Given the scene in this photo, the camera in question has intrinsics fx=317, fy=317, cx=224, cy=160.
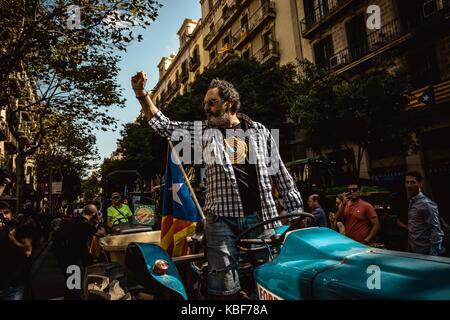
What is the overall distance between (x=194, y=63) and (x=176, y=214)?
32.6m

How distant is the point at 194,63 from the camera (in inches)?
1340

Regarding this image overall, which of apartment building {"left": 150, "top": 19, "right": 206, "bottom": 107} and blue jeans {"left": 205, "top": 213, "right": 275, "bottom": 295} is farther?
apartment building {"left": 150, "top": 19, "right": 206, "bottom": 107}

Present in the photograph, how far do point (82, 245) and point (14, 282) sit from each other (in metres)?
1.84

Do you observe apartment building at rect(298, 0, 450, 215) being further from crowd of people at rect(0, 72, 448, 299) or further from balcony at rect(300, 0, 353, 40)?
crowd of people at rect(0, 72, 448, 299)

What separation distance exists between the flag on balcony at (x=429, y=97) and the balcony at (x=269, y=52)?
10.1 m

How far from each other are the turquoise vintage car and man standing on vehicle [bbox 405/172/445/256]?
373cm

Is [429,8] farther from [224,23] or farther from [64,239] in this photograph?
[224,23]

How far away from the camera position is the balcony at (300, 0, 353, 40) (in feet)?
55.3

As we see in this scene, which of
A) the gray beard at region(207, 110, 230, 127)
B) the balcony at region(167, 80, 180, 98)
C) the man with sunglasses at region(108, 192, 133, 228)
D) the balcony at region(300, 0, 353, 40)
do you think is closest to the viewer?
the gray beard at region(207, 110, 230, 127)

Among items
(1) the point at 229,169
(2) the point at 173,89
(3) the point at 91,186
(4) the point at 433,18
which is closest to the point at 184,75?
(2) the point at 173,89

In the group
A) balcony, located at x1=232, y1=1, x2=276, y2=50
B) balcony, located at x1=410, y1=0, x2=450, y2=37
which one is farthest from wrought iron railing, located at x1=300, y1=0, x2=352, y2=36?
balcony, located at x1=410, y1=0, x2=450, y2=37

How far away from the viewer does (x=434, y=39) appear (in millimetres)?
13133
